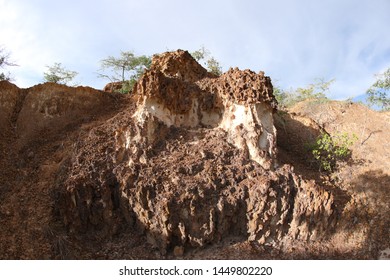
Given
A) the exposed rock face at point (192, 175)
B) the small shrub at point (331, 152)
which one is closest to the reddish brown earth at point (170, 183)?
the exposed rock face at point (192, 175)

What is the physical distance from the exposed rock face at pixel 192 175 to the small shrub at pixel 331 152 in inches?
121

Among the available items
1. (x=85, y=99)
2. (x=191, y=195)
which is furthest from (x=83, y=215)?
(x=85, y=99)

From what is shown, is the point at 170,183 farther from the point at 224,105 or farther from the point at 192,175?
the point at 224,105

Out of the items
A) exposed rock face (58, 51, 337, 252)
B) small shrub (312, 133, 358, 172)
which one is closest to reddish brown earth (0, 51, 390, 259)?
exposed rock face (58, 51, 337, 252)

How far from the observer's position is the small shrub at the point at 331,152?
13.9 metres

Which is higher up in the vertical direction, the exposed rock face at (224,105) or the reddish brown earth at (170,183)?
the exposed rock face at (224,105)

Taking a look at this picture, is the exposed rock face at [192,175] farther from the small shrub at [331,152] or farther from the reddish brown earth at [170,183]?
the small shrub at [331,152]

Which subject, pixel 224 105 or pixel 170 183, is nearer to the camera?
pixel 170 183

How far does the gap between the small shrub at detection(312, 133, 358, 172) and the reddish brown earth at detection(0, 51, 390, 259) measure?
46 centimetres

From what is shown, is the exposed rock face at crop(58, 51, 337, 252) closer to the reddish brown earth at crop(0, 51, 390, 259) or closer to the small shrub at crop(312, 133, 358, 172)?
the reddish brown earth at crop(0, 51, 390, 259)

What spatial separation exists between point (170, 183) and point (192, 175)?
0.84m

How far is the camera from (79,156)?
1074cm

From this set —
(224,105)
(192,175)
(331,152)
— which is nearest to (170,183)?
(192,175)

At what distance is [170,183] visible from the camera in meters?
10.4
